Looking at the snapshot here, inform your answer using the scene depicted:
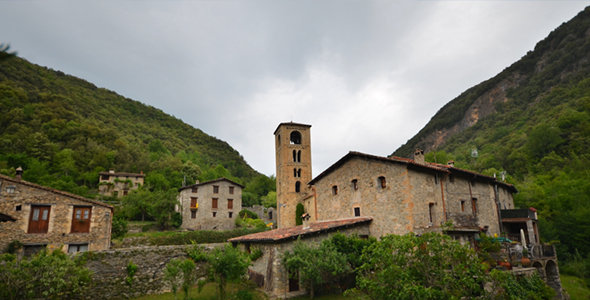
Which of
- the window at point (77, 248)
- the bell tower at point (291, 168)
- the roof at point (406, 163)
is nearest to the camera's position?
the roof at point (406, 163)

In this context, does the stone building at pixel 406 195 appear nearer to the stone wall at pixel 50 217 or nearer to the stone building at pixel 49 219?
the stone wall at pixel 50 217

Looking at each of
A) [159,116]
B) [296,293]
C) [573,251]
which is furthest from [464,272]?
[159,116]

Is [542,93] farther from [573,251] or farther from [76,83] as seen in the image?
[76,83]

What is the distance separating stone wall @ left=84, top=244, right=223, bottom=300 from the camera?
1423cm

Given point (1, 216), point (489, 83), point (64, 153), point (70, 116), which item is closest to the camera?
point (1, 216)

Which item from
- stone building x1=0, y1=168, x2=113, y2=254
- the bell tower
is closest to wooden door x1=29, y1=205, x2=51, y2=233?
stone building x1=0, y1=168, x2=113, y2=254

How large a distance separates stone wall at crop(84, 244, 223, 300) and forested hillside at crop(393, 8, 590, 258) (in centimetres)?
3424

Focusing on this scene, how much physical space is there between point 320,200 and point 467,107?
111 m

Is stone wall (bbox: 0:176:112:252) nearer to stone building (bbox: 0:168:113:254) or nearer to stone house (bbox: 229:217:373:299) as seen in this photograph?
stone building (bbox: 0:168:113:254)

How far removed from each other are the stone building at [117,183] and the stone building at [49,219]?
3220cm

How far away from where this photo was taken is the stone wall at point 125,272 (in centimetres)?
1423

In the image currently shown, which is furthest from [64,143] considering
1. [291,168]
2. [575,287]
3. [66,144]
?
[575,287]

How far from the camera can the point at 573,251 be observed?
→ 29125 millimetres

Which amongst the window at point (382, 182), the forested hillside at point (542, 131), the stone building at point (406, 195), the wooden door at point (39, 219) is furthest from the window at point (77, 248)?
the forested hillside at point (542, 131)
